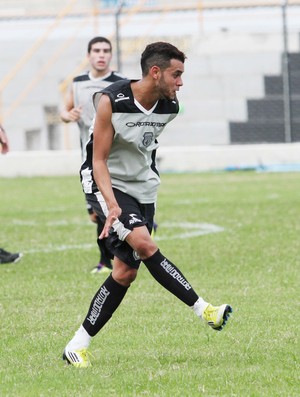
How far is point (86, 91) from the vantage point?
1095 cm

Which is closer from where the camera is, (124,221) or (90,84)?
(124,221)

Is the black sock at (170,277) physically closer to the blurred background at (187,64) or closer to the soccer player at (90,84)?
the soccer player at (90,84)

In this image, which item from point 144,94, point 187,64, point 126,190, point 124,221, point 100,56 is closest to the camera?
point 124,221

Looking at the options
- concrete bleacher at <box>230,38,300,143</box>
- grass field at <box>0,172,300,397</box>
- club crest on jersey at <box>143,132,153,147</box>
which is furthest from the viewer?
concrete bleacher at <box>230,38,300,143</box>

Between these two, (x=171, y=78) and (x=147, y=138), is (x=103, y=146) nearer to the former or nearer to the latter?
(x=147, y=138)

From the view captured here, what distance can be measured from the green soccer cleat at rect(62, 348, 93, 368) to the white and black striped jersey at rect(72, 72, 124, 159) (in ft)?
15.4

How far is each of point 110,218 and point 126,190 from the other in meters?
0.45

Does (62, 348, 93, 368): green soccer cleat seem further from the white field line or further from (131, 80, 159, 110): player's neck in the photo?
the white field line

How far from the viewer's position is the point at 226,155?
74.3ft

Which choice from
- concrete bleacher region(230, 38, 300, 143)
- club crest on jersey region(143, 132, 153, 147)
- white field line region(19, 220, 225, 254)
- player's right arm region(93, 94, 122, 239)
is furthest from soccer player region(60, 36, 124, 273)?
concrete bleacher region(230, 38, 300, 143)

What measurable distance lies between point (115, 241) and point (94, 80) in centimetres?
475

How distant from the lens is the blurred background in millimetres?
24406

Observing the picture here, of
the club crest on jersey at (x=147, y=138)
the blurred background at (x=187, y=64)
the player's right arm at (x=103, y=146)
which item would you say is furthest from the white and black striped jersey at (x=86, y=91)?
the blurred background at (x=187, y=64)

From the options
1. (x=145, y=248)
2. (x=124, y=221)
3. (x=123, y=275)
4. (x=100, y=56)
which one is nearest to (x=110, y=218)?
(x=124, y=221)
